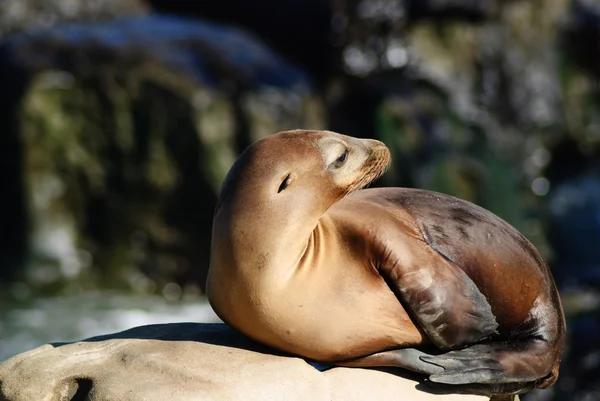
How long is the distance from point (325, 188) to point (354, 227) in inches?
8.9

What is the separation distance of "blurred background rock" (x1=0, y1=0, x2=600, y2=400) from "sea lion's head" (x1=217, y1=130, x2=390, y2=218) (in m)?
4.61

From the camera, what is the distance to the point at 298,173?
14.2 feet

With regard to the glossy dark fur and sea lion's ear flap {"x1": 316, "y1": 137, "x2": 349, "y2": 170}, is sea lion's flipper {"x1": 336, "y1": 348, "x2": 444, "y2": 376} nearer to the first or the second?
the glossy dark fur

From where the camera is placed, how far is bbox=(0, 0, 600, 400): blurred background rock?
10.5m

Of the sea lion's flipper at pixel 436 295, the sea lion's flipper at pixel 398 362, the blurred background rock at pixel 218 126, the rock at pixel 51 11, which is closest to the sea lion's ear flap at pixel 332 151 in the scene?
the sea lion's flipper at pixel 436 295

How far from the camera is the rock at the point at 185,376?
13.5 feet

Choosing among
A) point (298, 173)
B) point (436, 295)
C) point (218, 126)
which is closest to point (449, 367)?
point (436, 295)

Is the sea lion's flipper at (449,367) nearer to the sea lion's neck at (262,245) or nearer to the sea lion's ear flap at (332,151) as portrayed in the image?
the sea lion's neck at (262,245)

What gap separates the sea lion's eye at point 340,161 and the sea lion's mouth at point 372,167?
10 centimetres

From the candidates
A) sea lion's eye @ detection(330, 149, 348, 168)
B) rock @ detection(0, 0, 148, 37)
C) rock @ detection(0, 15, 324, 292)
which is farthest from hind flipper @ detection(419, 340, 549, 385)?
rock @ detection(0, 0, 148, 37)

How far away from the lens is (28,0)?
13.8 meters

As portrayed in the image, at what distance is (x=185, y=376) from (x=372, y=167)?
1.20m

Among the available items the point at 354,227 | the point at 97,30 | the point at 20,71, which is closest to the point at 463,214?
the point at 354,227

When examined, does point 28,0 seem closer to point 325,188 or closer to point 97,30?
point 97,30
